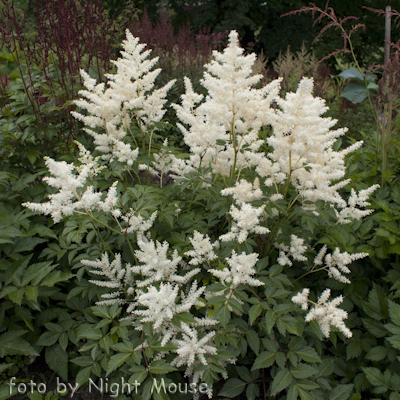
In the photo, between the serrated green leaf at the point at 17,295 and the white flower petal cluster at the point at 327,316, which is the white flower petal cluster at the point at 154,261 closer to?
the serrated green leaf at the point at 17,295

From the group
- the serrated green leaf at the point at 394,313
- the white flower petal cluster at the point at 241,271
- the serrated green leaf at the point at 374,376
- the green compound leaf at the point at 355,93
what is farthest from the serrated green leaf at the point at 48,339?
the green compound leaf at the point at 355,93

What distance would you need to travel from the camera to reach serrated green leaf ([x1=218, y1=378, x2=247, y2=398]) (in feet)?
6.38

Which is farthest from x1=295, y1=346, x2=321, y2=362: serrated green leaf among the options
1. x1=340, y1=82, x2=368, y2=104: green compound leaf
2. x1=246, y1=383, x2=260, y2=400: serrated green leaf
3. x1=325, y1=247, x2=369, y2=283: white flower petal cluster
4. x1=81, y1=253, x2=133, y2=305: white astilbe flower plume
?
x1=340, y1=82, x2=368, y2=104: green compound leaf

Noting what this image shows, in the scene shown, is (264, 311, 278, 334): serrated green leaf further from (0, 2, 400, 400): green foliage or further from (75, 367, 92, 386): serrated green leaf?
(75, 367, 92, 386): serrated green leaf

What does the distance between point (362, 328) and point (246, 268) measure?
1.03m

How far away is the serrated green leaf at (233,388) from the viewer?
76.5 inches

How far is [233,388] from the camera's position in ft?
6.46

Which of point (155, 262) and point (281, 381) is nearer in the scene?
point (281, 381)

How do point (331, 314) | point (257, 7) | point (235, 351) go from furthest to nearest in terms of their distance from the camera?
point (257, 7)
point (235, 351)
point (331, 314)

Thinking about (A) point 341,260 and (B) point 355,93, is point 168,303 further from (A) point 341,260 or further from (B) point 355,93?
(B) point 355,93

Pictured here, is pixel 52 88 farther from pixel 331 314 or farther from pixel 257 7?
pixel 257 7

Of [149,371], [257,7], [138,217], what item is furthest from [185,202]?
[257,7]

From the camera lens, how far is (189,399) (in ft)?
6.68

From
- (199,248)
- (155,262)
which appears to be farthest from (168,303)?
(199,248)
